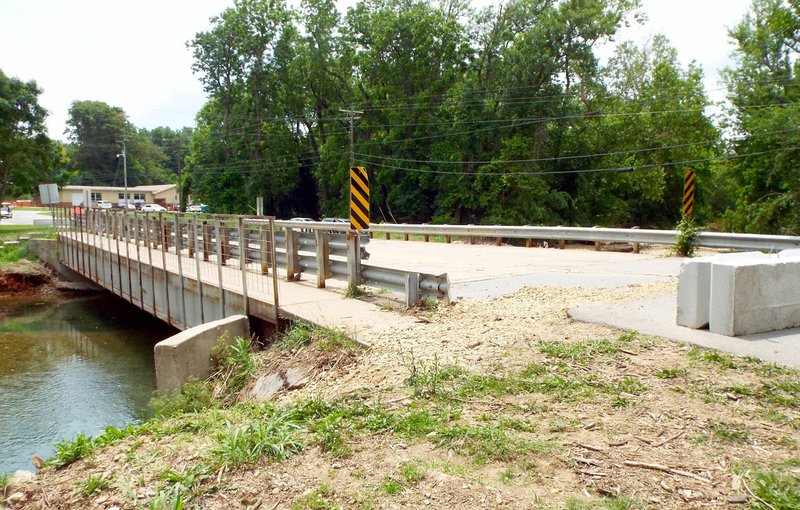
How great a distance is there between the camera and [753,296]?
20.2ft

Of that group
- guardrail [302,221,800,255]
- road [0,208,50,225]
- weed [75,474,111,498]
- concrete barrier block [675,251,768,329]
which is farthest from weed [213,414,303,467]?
road [0,208,50,225]

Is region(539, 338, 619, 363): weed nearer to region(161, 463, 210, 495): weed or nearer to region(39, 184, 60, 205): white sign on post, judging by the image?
region(161, 463, 210, 495): weed

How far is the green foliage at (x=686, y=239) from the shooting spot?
555 inches

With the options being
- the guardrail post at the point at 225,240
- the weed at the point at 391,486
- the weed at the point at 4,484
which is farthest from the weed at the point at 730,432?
the guardrail post at the point at 225,240

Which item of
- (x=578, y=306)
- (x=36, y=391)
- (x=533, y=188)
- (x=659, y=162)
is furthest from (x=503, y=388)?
(x=659, y=162)

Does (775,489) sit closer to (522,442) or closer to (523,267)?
(522,442)

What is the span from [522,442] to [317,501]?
136 centimetres

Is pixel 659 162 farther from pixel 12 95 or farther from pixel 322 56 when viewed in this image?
pixel 12 95

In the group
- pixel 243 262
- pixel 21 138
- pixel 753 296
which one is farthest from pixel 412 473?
pixel 21 138

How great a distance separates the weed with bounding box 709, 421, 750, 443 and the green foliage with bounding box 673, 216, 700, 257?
10.9m

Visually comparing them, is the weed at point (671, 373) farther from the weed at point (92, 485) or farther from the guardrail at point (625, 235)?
the guardrail at point (625, 235)

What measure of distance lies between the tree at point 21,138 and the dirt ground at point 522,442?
4127 cm

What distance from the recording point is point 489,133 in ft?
134

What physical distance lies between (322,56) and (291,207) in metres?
15.0
